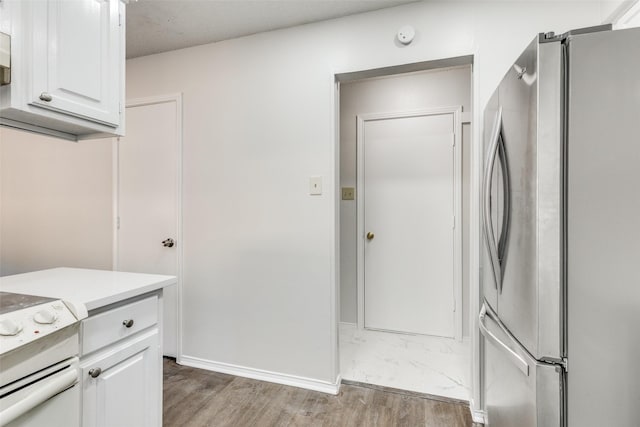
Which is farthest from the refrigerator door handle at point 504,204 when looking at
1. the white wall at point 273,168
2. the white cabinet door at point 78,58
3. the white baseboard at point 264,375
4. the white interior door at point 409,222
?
the white cabinet door at point 78,58

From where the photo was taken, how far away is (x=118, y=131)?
1.51m

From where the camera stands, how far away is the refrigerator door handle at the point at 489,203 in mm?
1313

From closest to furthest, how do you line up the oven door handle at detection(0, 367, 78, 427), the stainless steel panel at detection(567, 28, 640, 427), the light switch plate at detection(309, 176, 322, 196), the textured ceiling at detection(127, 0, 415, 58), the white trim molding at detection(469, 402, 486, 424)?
1. the oven door handle at detection(0, 367, 78, 427)
2. the stainless steel panel at detection(567, 28, 640, 427)
3. the white trim molding at detection(469, 402, 486, 424)
4. the textured ceiling at detection(127, 0, 415, 58)
5. the light switch plate at detection(309, 176, 322, 196)

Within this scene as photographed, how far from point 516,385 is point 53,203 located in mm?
3524

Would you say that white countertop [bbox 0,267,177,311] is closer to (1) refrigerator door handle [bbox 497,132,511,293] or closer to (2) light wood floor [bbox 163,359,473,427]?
(2) light wood floor [bbox 163,359,473,427]

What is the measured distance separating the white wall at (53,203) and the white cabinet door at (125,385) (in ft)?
5.46

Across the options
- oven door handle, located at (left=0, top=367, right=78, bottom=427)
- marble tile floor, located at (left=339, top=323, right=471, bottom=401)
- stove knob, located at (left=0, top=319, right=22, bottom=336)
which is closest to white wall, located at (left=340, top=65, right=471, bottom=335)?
marble tile floor, located at (left=339, top=323, right=471, bottom=401)

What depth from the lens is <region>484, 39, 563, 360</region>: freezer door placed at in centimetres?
100

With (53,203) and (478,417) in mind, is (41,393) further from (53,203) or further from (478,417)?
(53,203)

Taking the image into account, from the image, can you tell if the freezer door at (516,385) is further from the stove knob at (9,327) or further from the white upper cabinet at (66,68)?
the white upper cabinet at (66,68)

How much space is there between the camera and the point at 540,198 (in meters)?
1.01

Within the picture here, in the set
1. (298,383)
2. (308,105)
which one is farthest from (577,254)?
(298,383)

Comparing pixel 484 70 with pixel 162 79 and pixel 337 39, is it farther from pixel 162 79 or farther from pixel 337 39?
pixel 162 79

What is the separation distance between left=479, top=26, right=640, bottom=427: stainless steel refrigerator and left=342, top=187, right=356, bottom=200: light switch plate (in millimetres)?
1958
